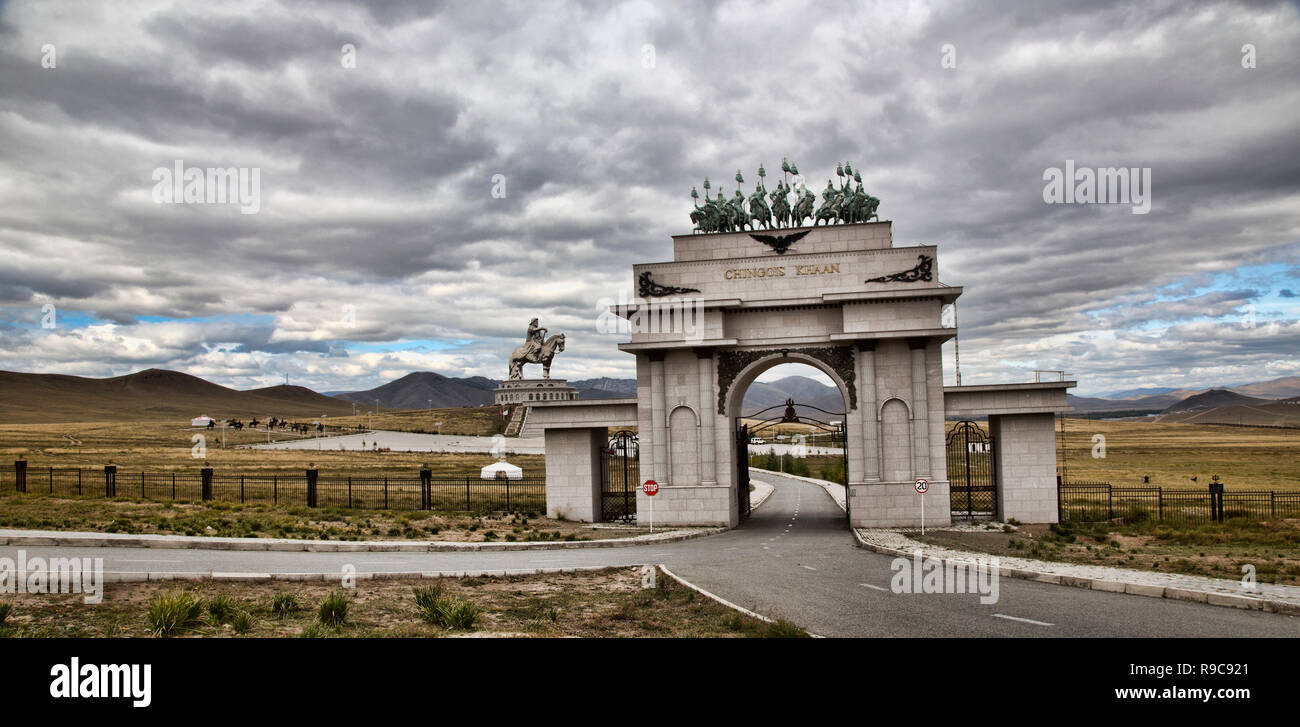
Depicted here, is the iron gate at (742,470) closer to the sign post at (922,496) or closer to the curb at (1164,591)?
the sign post at (922,496)

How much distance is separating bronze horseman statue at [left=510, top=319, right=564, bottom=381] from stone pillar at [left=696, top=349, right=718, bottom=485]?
8304 centimetres

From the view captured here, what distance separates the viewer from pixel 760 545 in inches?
1006

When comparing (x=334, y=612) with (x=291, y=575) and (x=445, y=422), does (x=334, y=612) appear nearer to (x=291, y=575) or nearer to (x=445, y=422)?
(x=291, y=575)

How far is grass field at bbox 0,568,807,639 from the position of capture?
11.8 meters

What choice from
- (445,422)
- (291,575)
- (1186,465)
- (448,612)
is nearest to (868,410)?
(291,575)

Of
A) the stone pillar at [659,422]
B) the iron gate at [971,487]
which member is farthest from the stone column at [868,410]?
the stone pillar at [659,422]

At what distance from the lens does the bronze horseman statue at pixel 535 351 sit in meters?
114

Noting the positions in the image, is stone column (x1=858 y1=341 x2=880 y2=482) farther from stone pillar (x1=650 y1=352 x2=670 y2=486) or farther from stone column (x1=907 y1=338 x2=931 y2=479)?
stone pillar (x1=650 y1=352 x2=670 y2=486)

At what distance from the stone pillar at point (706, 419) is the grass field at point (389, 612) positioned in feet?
48.8

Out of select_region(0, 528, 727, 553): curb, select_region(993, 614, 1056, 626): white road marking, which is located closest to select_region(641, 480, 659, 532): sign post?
select_region(0, 528, 727, 553): curb


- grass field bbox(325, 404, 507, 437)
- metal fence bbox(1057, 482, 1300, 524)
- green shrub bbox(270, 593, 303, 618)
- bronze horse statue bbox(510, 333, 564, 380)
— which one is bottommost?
metal fence bbox(1057, 482, 1300, 524)

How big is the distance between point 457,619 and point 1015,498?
79.2 feet
